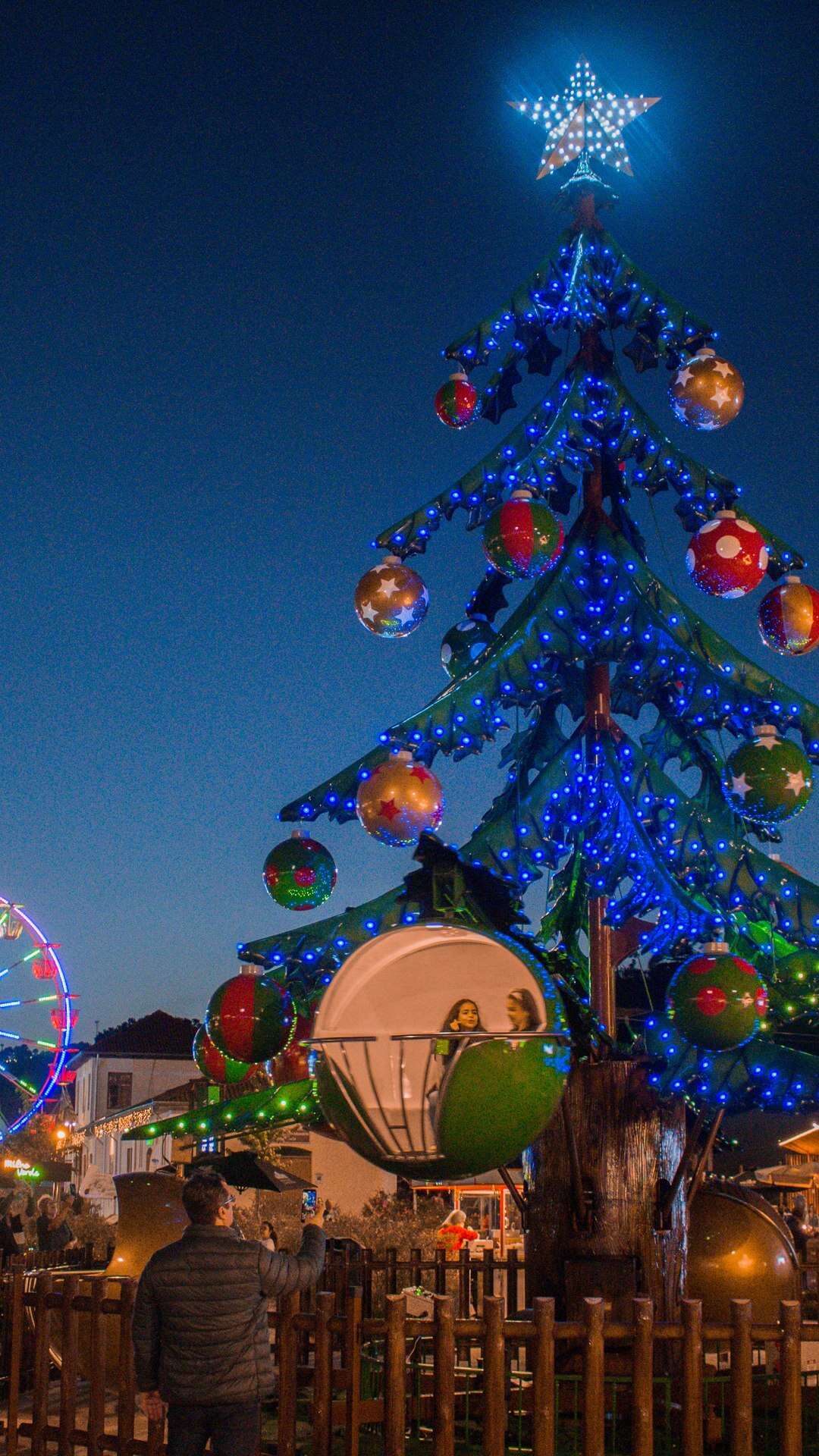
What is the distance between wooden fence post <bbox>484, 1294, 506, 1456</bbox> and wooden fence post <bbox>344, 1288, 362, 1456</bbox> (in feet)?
2.42

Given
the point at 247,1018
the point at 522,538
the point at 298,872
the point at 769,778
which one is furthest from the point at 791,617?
the point at 247,1018

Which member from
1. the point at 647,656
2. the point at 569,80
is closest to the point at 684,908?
the point at 647,656

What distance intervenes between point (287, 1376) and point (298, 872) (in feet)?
13.6

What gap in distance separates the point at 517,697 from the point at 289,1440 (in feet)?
19.1

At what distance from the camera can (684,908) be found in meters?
9.79

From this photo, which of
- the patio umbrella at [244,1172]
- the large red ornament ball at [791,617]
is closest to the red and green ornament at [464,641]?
the large red ornament ball at [791,617]

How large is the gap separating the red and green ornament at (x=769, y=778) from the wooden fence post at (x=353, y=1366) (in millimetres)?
4354

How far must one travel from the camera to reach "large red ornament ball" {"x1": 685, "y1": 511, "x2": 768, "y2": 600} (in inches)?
404

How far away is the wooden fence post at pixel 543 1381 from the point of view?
627cm

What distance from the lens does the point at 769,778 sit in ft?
30.7

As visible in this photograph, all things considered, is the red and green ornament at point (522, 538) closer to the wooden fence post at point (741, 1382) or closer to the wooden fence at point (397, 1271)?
the wooden fence post at point (741, 1382)

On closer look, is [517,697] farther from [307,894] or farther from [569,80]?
[569,80]

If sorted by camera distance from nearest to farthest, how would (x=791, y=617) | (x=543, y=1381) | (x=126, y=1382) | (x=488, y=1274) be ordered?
(x=543, y=1381) < (x=126, y=1382) < (x=791, y=617) < (x=488, y=1274)

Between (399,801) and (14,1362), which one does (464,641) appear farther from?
(14,1362)
